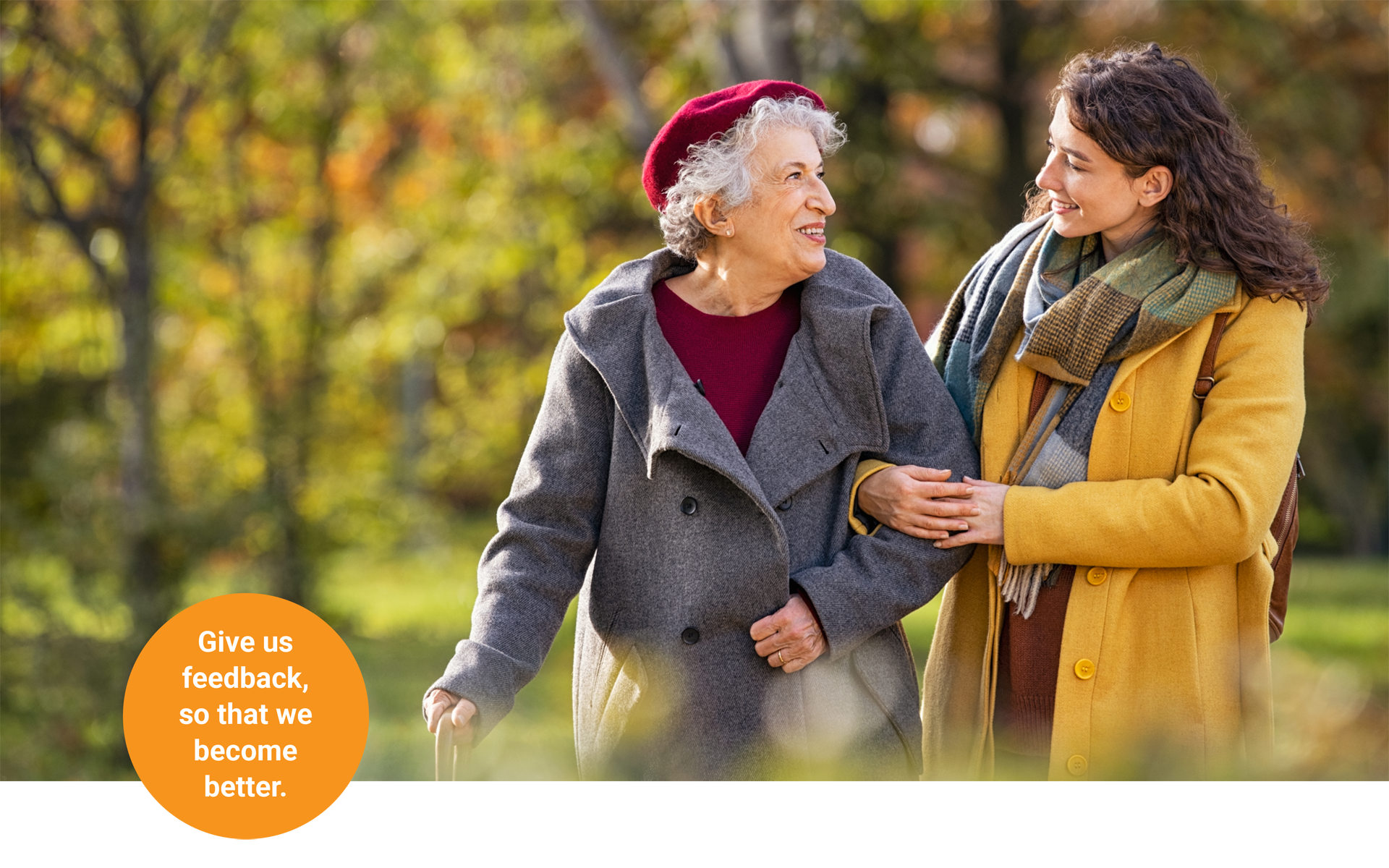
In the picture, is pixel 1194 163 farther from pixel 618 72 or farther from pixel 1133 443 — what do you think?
pixel 618 72

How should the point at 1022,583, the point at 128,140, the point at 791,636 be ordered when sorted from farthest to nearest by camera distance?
1. the point at 128,140
2. the point at 1022,583
3. the point at 791,636

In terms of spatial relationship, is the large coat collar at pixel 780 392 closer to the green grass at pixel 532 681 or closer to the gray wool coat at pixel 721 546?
the gray wool coat at pixel 721 546

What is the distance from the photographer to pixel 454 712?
235 centimetres

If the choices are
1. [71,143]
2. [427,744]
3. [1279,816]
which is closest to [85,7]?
[71,143]

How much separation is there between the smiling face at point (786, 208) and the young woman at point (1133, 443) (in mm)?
408

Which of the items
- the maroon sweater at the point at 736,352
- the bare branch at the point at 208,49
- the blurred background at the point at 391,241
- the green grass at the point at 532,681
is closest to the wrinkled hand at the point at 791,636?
the maroon sweater at the point at 736,352

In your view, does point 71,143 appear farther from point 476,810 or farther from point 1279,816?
point 1279,816

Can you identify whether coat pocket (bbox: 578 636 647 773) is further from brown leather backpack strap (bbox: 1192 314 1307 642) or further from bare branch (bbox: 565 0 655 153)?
bare branch (bbox: 565 0 655 153)

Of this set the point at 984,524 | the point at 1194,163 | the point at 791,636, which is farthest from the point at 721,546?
the point at 1194,163

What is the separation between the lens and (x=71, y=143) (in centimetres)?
654

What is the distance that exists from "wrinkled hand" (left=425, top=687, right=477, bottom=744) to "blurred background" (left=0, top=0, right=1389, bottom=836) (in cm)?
242

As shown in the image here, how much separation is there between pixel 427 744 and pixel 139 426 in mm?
2092

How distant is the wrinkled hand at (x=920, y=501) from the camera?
2.44 meters

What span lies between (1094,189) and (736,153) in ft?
2.14
